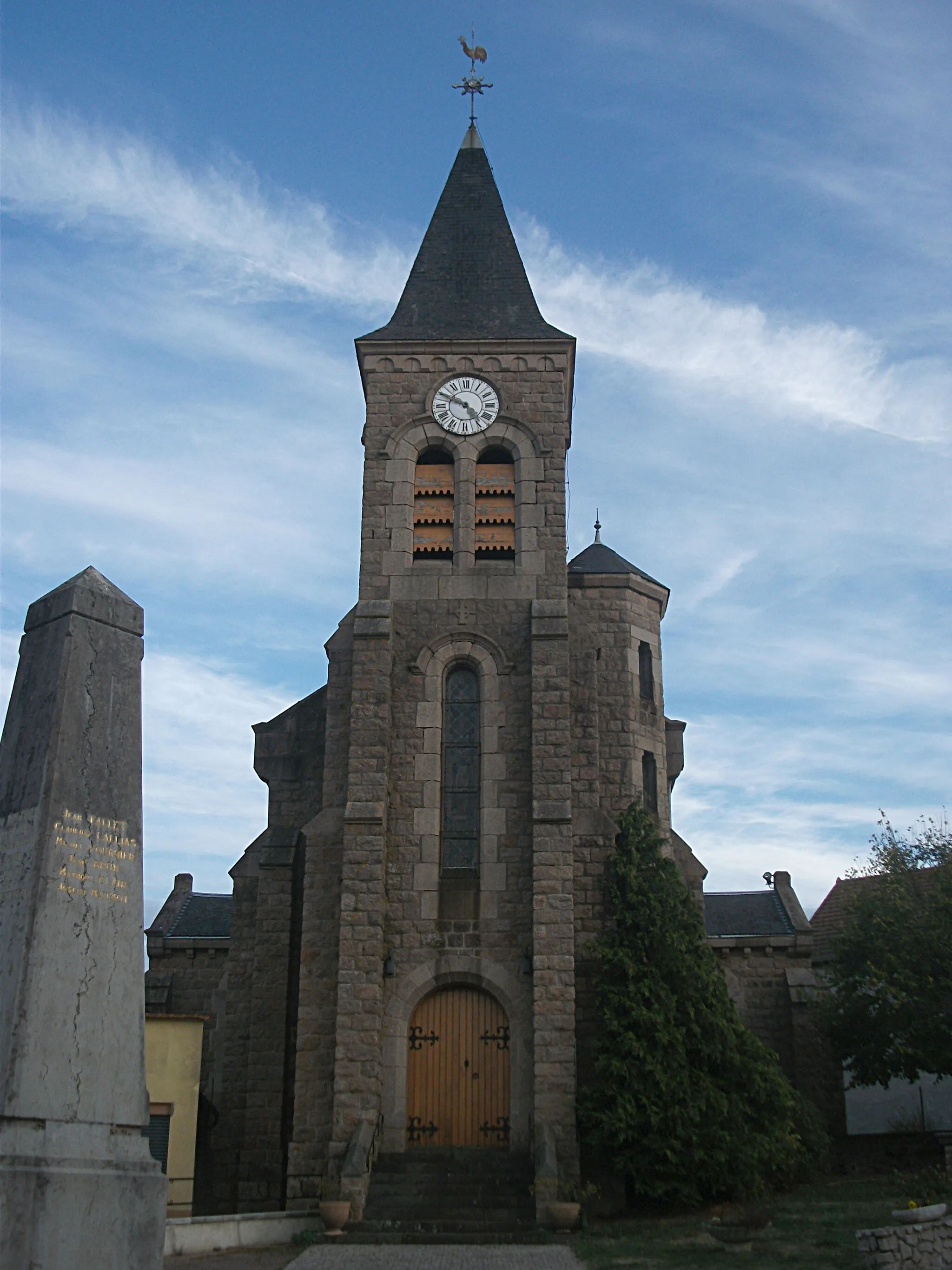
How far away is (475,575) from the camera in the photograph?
23.2 metres

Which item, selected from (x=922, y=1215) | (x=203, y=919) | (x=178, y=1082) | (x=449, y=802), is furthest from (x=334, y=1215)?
(x=203, y=919)

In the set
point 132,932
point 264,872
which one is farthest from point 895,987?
point 132,932

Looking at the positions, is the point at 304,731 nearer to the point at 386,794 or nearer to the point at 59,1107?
the point at 386,794

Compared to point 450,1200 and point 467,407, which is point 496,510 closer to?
point 467,407

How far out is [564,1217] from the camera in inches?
680

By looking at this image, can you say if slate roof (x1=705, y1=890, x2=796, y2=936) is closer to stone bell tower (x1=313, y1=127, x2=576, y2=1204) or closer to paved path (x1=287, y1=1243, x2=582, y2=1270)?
stone bell tower (x1=313, y1=127, x2=576, y2=1204)

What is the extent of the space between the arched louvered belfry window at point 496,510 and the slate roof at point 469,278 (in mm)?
2647

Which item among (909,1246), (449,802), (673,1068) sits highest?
(449,802)

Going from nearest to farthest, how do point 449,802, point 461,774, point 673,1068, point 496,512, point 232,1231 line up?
point 232,1231 < point 673,1068 < point 449,802 < point 461,774 < point 496,512

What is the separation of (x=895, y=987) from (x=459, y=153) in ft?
63.9

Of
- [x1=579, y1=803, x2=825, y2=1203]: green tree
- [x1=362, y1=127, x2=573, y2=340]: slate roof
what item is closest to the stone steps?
[x1=579, y1=803, x2=825, y2=1203]: green tree

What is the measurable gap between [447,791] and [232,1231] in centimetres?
791

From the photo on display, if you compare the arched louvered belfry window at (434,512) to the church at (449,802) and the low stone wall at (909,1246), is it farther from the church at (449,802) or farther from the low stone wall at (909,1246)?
the low stone wall at (909,1246)

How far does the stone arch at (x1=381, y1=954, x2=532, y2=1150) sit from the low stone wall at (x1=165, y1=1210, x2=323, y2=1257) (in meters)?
2.54
